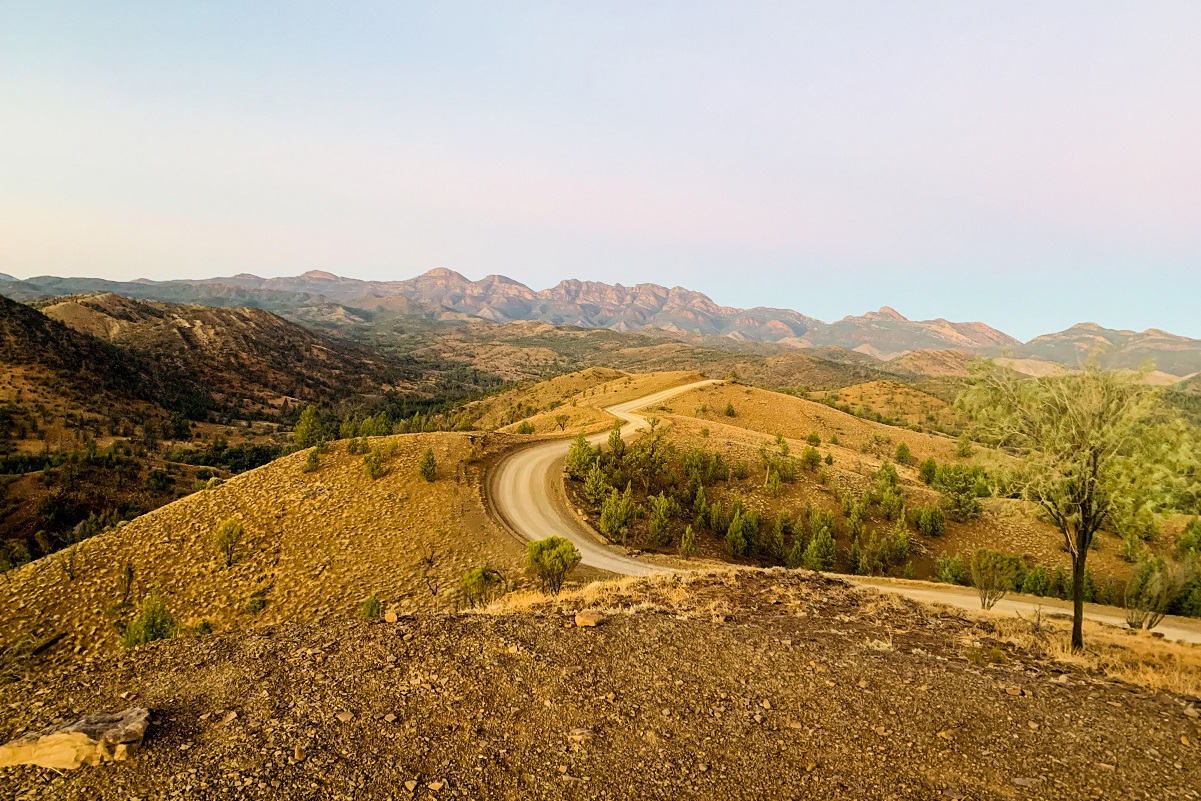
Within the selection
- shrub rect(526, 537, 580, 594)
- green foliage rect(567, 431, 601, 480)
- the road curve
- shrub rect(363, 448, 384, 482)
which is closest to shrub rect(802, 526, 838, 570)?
the road curve

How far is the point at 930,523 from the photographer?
31250 millimetres

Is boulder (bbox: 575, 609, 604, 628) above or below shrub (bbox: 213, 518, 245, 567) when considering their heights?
above

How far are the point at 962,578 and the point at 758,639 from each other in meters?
20.4

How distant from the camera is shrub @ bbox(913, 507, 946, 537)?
1228 inches

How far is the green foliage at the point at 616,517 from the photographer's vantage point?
84.2 feet

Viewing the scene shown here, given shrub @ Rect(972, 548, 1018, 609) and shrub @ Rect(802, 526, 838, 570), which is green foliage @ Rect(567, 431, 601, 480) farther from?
shrub @ Rect(972, 548, 1018, 609)

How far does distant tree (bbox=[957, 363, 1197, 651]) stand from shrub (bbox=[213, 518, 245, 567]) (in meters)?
27.0

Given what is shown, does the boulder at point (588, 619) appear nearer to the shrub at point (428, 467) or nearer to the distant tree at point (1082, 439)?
the distant tree at point (1082, 439)

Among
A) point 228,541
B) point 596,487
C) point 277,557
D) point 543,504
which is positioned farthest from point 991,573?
point 228,541

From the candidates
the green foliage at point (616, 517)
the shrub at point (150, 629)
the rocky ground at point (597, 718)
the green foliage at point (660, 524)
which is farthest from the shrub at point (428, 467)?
the rocky ground at point (597, 718)

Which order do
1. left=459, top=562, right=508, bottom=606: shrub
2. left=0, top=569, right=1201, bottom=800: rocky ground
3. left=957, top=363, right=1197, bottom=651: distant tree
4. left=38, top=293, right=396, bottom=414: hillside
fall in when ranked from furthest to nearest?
1. left=38, top=293, right=396, bottom=414: hillside
2. left=459, top=562, right=508, bottom=606: shrub
3. left=957, top=363, right=1197, bottom=651: distant tree
4. left=0, top=569, right=1201, bottom=800: rocky ground

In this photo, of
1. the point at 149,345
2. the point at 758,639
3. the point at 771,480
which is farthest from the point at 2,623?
the point at 149,345

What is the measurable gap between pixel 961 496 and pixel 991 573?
1738 centimetres

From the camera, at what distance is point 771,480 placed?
33562 mm
